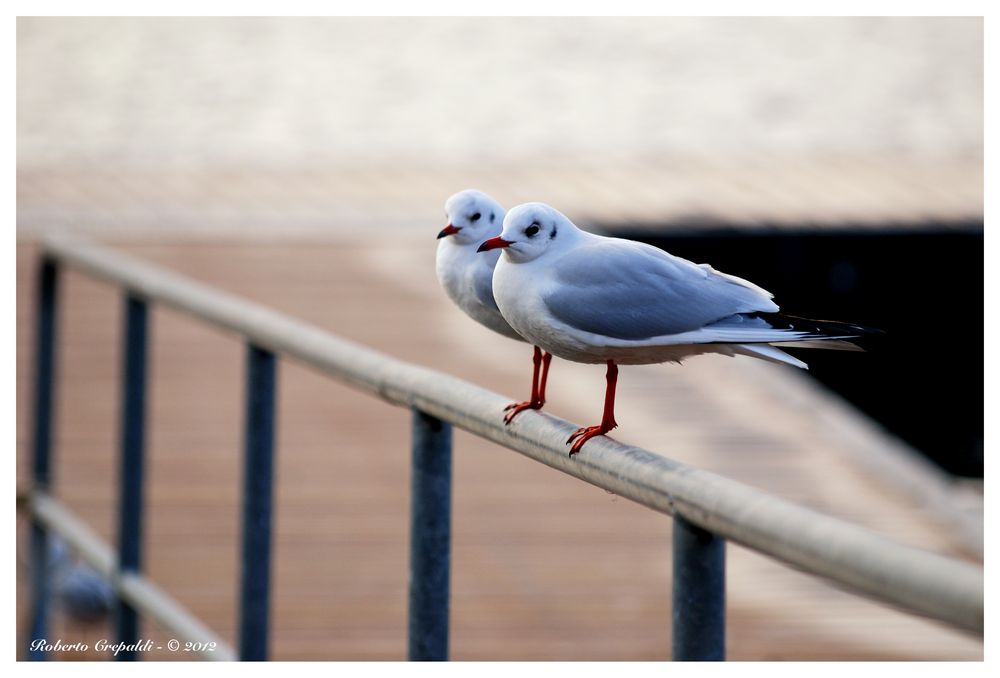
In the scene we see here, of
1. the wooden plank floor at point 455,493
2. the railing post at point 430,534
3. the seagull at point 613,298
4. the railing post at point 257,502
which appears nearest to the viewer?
the seagull at point 613,298

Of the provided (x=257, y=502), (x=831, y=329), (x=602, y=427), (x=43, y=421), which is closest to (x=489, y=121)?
(x=43, y=421)

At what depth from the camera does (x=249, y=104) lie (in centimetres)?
1271

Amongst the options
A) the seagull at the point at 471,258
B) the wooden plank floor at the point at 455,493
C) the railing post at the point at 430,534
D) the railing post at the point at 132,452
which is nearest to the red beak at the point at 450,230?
the seagull at the point at 471,258

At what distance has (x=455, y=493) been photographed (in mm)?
5527

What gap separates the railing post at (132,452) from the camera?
301 centimetres

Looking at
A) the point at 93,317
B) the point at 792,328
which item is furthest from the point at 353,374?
the point at 93,317

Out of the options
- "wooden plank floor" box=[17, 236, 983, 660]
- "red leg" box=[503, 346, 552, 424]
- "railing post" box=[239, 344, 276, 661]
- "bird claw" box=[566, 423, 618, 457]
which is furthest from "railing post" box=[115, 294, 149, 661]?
"bird claw" box=[566, 423, 618, 457]

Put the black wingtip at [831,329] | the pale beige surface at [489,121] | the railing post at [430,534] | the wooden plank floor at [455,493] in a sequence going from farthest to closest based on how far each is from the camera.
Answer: the pale beige surface at [489,121], the wooden plank floor at [455,493], the railing post at [430,534], the black wingtip at [831,329]

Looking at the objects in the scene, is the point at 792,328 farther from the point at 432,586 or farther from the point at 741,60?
the point at 741,60

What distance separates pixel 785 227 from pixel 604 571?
13.0ft

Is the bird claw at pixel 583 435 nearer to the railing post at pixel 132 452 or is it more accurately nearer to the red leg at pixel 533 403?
the red leg at pixel 533 403

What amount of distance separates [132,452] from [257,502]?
83 cm

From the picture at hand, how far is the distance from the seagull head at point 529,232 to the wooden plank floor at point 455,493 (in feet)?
7.15

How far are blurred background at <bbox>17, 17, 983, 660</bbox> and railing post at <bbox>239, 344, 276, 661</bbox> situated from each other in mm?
1031
